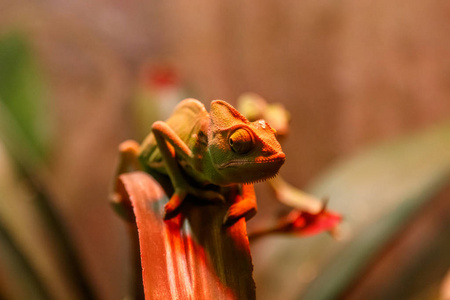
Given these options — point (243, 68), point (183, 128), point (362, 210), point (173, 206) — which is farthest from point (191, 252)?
point (243, 68)

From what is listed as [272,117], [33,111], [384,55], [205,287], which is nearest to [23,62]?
[33,111]

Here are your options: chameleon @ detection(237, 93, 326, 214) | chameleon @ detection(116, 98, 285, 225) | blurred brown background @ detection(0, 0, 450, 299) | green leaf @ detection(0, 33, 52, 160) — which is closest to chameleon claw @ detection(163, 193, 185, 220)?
chameleon @ detection(116, 98, 285, 225)

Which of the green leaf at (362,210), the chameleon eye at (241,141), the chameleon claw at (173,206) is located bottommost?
the green leaf at (362,210)

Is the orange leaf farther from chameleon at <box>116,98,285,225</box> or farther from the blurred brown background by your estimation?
the blurred brown background

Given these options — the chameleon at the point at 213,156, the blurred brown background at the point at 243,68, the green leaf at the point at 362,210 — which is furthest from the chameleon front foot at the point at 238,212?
the blurred brown background at the point at 243,68

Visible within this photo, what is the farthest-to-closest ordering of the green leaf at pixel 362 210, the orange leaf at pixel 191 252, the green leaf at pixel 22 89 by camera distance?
the green leaf at pixel 22 89 < the green leaf at pixel 362 210 < the orange leaf at pixel 191 252

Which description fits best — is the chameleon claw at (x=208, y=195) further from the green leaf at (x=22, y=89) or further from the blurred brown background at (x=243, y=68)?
the blurred brown background at (x=243, y=68)

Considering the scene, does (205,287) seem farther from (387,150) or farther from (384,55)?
(384,55)
